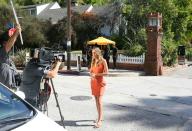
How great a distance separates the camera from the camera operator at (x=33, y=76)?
7441 millimetres

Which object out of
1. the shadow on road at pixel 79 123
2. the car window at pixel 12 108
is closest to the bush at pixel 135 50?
the shadow on road at pixel 79 123

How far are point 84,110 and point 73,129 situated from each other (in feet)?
7.21

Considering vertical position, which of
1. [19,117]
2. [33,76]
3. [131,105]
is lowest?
[131,105]

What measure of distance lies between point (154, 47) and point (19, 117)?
58.1 feet

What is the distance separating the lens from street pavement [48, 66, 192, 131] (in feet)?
31.3

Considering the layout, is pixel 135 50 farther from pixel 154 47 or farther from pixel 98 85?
pixel 98 85

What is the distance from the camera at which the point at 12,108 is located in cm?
486

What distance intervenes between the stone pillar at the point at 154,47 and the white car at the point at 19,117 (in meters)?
16.9

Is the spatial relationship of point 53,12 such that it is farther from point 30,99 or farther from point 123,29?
point 30,99

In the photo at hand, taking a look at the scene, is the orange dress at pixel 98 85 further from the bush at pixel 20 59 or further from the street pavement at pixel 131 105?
the bush at pixel 20 59

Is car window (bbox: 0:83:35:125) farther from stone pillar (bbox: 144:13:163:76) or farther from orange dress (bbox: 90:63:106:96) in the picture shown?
stone pillar (bbox: 144:13:163:76)

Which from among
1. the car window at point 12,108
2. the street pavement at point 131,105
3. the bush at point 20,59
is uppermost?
the car window at point 12,108

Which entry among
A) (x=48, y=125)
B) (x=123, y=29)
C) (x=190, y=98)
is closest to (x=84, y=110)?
(x=190, y=98)

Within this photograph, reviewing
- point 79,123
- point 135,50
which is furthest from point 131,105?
point 135,50
